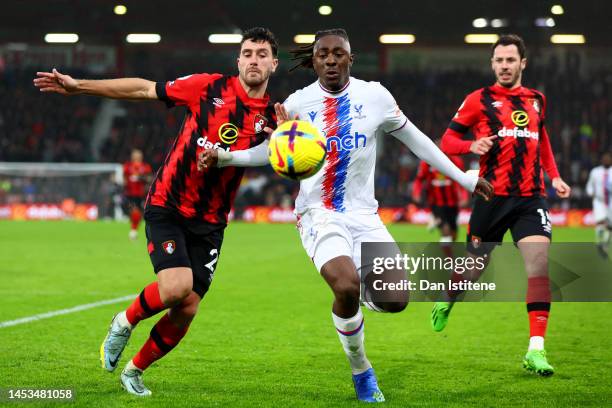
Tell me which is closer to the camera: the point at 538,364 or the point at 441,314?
the point at 538,364

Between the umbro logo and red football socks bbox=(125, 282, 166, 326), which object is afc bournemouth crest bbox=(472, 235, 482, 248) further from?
red football socks bbox=(125, 282, 166, 326)

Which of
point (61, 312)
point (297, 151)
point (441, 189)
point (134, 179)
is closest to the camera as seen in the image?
point (297, 151)

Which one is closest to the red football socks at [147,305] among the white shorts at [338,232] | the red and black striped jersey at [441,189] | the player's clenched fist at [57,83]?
the white shorts at [338,232]

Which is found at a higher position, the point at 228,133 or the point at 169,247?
the point at 228,133

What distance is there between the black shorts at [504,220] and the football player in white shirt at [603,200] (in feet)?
42.1

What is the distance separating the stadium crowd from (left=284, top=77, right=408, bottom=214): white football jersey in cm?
2711

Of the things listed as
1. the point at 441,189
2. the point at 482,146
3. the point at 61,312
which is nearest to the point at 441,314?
the point at 482,146

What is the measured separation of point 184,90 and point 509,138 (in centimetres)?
288

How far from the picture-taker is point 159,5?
3275cm

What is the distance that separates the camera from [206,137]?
6.02 m

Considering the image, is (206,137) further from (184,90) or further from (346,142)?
(346,142)

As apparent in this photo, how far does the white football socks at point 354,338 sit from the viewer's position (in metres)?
5.79

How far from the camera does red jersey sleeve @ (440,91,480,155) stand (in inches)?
309

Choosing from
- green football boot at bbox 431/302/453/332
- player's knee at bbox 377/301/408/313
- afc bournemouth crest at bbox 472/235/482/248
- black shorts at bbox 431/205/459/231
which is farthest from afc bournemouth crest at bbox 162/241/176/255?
black shorts at bbox 431/205/459/231
